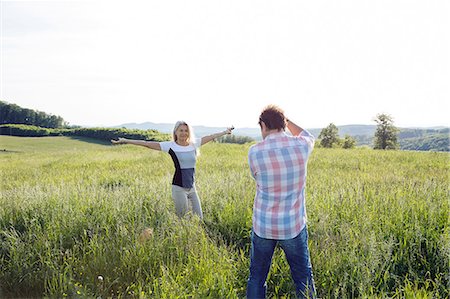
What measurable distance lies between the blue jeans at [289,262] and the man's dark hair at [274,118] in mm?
1116

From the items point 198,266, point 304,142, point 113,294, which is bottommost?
point 113,294

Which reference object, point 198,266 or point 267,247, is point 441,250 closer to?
point 267,247

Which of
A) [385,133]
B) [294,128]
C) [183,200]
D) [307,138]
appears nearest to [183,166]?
[183,200]

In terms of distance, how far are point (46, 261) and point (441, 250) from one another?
5.17 meters

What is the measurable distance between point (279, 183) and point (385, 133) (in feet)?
237

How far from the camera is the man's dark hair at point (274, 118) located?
3471mm

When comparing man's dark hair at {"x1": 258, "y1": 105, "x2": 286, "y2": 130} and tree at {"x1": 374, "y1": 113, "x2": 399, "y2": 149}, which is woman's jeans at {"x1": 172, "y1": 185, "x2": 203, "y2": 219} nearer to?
man's dark hair at {"x1": 258, "y1": 105, "x2": 286, "y2": 130}

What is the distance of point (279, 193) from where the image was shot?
11.2 feet

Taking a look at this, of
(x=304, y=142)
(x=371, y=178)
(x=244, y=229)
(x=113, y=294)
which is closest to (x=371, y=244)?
(x=304, y=142)

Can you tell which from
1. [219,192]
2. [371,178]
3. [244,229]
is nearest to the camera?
[244,229]

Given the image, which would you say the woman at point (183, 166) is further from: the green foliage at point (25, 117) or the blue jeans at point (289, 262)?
the green foliage at point (25, 117)

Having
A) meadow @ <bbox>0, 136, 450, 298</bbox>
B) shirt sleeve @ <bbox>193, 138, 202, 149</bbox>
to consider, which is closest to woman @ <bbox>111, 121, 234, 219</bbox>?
shirt sleeve @ <bbox>193, 138, 202, 149</bbox>

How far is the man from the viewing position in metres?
3.42

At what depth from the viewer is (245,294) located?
13.4 feet
